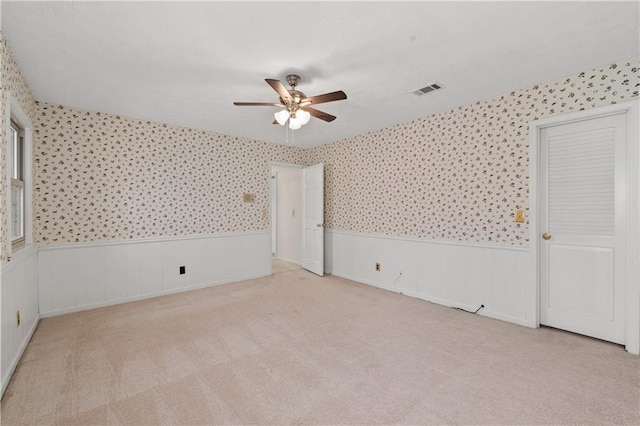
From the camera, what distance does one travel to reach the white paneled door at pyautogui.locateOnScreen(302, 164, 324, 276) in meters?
5.20

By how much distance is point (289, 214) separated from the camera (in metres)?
6.72

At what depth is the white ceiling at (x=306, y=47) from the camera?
1814 mm

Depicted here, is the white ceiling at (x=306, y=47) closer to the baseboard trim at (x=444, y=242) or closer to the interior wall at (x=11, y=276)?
the interior wall at (x=11, y=276)

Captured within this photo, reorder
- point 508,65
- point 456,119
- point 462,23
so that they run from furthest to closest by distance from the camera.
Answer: point 456,119
point 508,65
point 462,23

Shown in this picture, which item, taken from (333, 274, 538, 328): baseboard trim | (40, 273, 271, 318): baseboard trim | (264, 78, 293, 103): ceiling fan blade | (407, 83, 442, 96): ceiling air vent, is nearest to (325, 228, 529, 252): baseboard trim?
(333, 274, 538, 328): baseboard trim

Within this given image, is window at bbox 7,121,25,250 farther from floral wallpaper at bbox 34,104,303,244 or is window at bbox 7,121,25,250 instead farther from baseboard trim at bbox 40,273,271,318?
baseboard trim at bbox 40,273,271,318

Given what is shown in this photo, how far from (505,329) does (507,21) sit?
270 cm

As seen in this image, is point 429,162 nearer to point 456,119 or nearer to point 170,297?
point 456,119

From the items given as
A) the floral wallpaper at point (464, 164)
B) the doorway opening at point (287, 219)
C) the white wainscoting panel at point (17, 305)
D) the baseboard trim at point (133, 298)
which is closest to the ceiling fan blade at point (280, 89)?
the floral wallpaper at point (464, 164)

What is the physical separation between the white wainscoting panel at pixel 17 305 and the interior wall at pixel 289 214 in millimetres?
4127

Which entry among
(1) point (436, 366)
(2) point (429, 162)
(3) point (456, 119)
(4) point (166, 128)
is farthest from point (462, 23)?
(4) point (166, 128)

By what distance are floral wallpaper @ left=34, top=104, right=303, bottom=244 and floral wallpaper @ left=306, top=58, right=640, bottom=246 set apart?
196cm

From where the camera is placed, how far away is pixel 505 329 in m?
2.93

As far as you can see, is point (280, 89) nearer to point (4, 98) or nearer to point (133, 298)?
point (4, 98)
